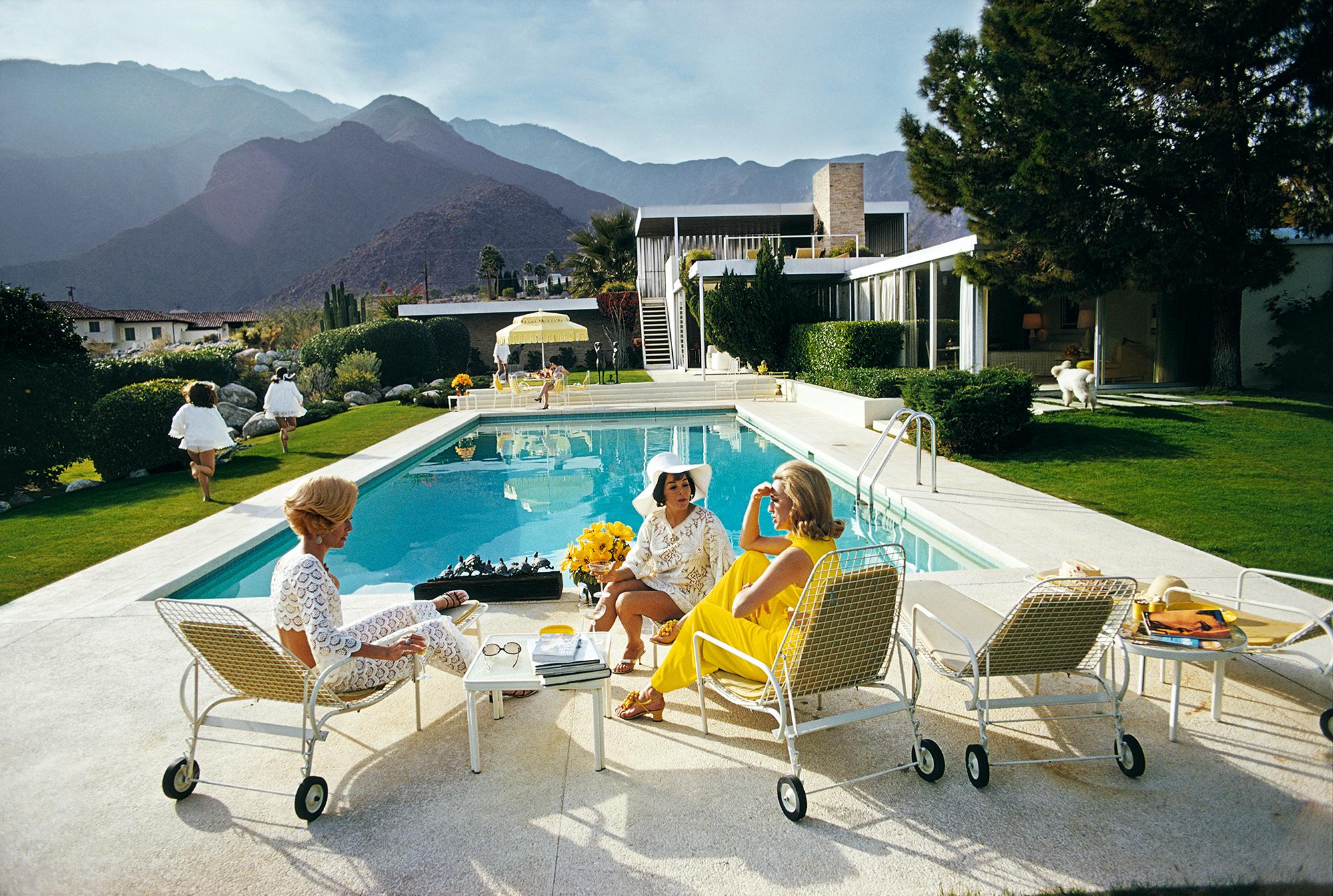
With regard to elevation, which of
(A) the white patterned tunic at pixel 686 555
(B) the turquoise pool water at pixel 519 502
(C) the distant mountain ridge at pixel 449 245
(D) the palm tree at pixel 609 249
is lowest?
(B) the turquoise pool water at pixel 519 502

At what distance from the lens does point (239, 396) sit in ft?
62.6

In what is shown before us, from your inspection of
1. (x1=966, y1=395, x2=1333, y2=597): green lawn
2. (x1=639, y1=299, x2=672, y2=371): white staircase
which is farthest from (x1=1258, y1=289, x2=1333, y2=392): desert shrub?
(x1=639, y1=299, x2=672, y2=371): white staircase

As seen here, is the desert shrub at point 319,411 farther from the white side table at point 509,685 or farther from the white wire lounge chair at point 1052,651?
the white wire lounge chair at point 1052,651

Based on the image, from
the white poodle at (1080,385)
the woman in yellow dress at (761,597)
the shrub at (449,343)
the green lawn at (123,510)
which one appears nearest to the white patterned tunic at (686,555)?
the woman in yellow dress at (761,597)

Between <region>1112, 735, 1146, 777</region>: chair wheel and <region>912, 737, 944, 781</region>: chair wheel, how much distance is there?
685 millimetres

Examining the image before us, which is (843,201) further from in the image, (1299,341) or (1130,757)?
(1130,757)

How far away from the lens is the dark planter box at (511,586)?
5.43 metres

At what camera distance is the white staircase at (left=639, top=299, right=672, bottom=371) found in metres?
29.2

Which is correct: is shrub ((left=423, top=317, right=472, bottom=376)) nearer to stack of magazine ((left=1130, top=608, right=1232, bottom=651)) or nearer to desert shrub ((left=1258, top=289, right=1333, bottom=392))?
desert shrub ((left=1258, top=289, right=1333, bottom=392))

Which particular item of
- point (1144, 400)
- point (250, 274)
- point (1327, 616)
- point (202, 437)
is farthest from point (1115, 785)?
point (250, 274)

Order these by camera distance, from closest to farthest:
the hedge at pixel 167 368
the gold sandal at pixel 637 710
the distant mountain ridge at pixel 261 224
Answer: the gold sandal at pixel 637 710 → the hedge at pixel 167 368 → the distant mountain ridge at pixel 261 224

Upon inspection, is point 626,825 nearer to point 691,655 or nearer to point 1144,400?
point 691,655

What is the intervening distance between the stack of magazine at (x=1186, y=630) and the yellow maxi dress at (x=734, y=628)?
1453mm

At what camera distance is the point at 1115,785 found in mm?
3027
